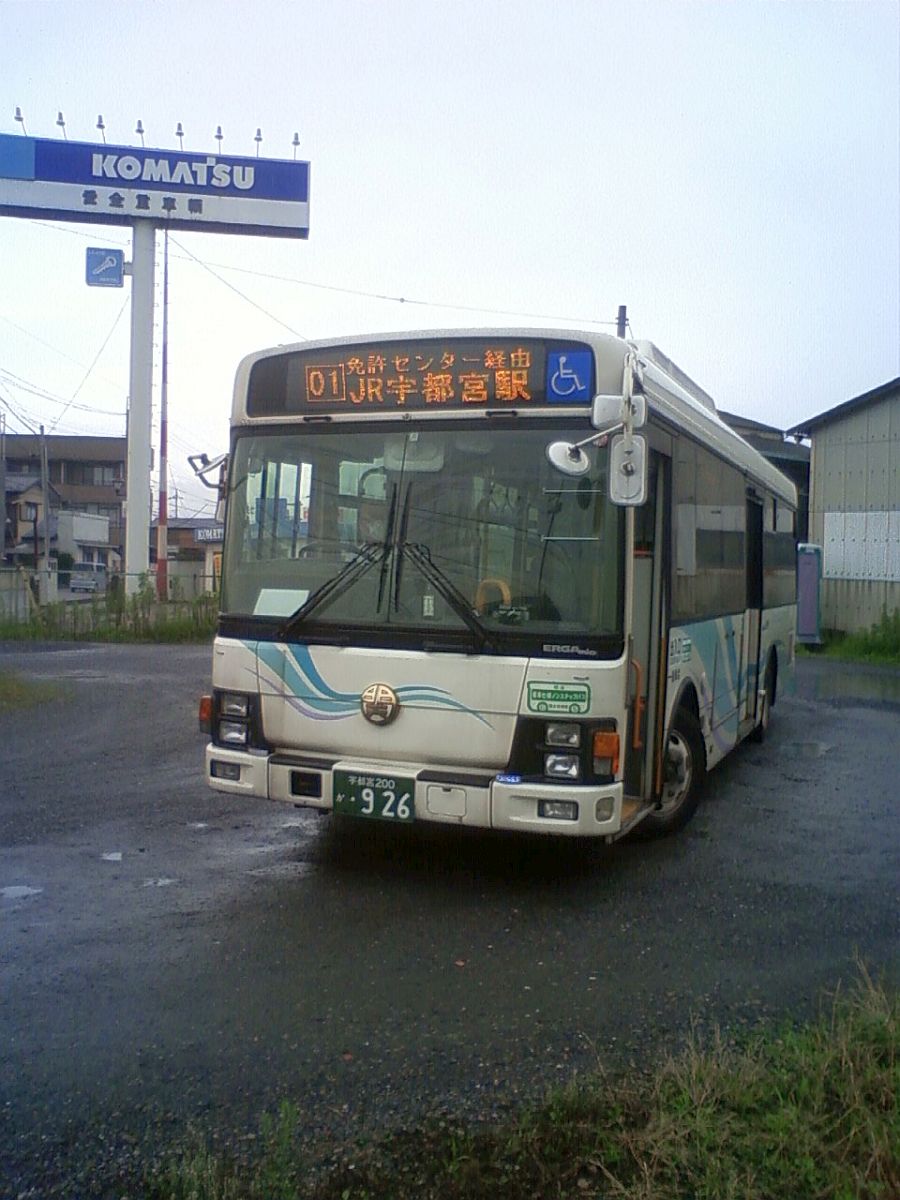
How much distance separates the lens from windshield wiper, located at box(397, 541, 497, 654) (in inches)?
234

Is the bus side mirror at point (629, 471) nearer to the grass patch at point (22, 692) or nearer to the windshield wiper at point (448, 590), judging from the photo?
the windshield wiper at point (448, 590)

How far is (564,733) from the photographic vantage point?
5820 millimetres

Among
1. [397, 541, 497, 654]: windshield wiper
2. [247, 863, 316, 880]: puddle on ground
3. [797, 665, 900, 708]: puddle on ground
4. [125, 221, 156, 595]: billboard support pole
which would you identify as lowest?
[247, 863, 316, 880]: puddle on ground

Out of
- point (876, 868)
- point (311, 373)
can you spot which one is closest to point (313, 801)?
point (311, 373)

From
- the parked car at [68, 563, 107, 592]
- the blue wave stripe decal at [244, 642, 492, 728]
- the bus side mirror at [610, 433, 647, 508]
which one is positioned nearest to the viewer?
the bus side mirror at [610, 433, 647, 508]

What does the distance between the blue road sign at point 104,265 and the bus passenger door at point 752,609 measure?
1014 inches

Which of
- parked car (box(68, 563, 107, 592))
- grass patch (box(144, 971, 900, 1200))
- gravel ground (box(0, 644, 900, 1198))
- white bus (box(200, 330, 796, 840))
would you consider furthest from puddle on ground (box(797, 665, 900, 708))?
parked car (box(68, 563, 107, 592))

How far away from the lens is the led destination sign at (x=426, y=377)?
6.06 meters

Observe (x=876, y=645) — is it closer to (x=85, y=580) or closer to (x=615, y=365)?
(x=615, y=365)

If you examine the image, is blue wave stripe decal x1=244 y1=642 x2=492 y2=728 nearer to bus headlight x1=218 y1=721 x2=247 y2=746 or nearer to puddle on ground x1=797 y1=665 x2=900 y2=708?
bus headlight x1=218 y1=721 x2=247 y2=746

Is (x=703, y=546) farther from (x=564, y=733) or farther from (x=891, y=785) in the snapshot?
(x=891, y=785)

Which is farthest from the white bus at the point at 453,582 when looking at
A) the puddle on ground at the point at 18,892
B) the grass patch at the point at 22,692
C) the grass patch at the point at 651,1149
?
the grass patch at the point at 22,692

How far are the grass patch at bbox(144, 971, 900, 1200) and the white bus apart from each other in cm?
198

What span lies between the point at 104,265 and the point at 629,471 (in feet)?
97.0
